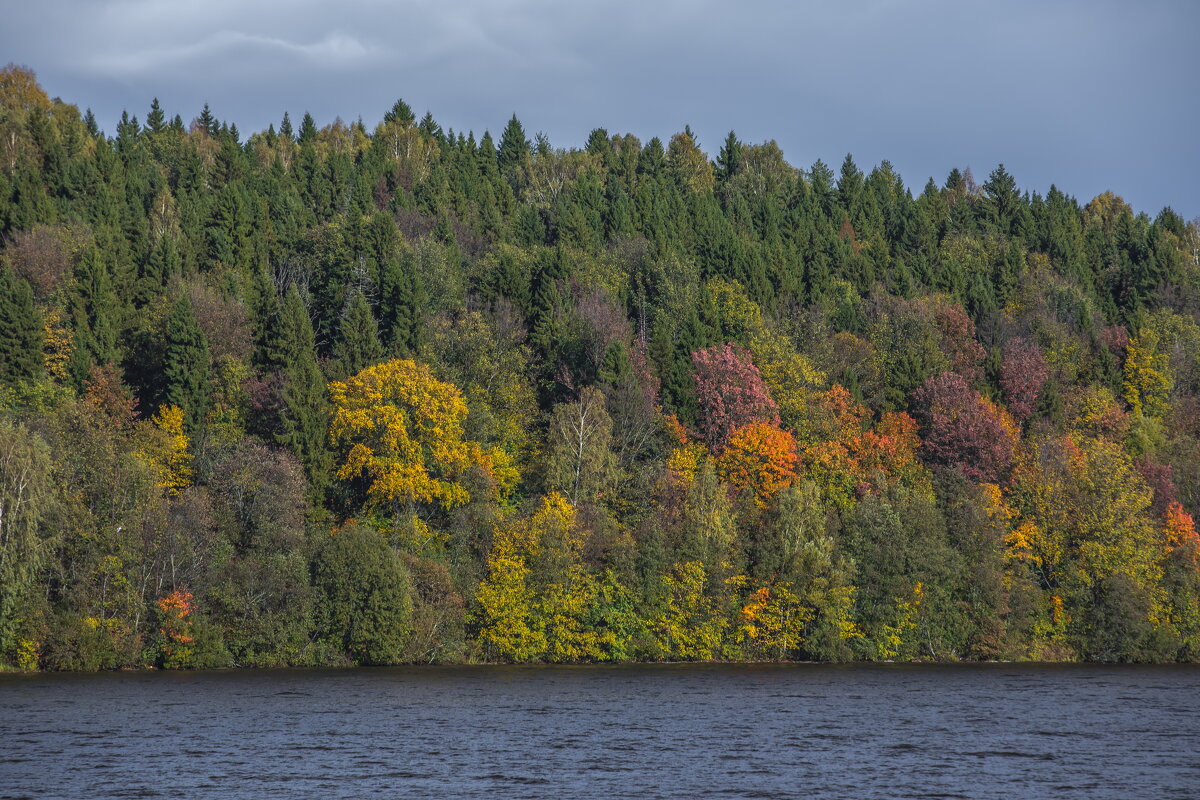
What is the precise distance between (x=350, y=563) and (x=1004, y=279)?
10982 cm

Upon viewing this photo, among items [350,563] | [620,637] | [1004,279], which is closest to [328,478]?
[350,563]

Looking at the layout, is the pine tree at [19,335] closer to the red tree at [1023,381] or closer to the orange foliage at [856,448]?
the orange foliage at [856,448]

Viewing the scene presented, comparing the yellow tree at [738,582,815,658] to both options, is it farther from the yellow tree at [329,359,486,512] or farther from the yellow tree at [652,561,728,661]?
the yellow tree at [329,359,486,512]

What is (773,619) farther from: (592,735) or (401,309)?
(401,309)

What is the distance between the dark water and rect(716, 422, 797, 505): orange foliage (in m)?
25.2

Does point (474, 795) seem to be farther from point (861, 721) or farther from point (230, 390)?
A: point (230, 390)

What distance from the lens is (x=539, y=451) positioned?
11331cm

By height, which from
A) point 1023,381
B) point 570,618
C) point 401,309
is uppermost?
point 401,309

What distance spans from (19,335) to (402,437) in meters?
A: 38.0

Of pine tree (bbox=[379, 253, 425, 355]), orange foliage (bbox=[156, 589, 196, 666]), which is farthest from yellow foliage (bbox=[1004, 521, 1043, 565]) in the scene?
orange foliage (bbox=[156, 589, 196, 666])

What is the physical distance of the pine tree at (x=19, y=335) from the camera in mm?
110688

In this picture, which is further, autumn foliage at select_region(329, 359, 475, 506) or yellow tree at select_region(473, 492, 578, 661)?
autumn foliage at select_region(329, 359, 475, 506)

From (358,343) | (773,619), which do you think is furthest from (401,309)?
(773,619)

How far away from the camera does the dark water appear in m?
48.0
